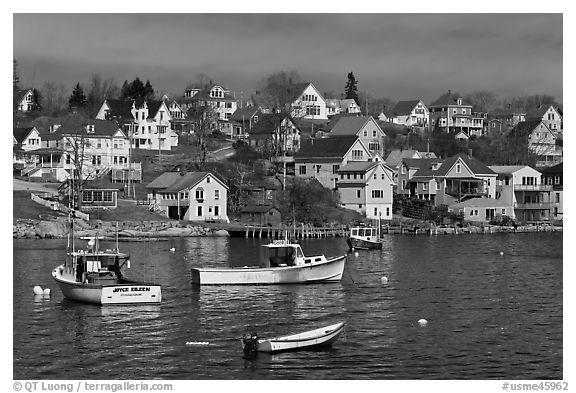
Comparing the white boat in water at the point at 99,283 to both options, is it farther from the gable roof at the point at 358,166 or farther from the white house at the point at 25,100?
the white house at the point at 25,100

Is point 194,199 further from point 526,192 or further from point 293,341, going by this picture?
point 293,341

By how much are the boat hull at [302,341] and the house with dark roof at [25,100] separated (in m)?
134

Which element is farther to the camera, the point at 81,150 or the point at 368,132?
the point at 368,132

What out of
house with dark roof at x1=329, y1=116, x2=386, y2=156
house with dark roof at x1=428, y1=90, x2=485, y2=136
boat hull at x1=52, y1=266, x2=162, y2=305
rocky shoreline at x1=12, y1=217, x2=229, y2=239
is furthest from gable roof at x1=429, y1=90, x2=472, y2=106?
boat hull at x1=52, y1=266, x2=162, y2=305

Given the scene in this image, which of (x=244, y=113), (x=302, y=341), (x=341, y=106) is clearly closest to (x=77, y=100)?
(x=244, y=113)

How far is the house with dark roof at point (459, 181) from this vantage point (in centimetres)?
12294

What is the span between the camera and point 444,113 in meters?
184

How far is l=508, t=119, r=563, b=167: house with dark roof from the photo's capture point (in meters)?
158

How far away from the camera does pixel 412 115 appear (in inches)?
7269

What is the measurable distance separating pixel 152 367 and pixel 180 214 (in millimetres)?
69045

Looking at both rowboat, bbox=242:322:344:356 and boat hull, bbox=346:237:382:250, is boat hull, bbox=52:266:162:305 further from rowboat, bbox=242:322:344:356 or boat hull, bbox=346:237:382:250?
boat hull, bbox=346:237:382:250

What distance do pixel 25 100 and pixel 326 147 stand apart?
6759 cm
